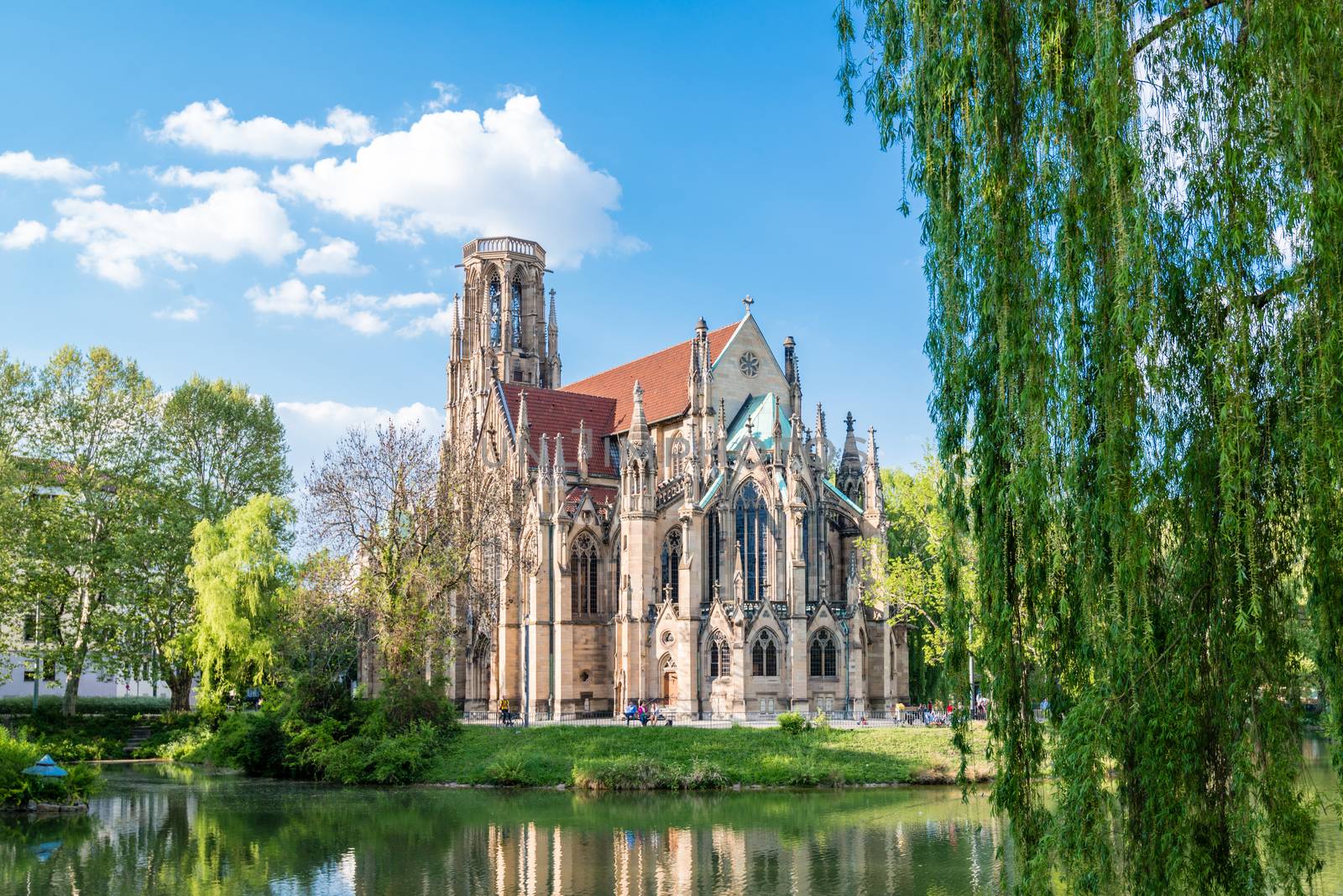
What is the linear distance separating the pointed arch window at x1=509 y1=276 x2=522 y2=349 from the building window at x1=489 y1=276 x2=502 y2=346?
0.77m

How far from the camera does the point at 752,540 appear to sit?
5078 centimetres

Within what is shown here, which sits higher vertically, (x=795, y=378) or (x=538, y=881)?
(x=795, y=378)

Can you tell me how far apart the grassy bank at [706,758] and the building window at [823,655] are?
28.2 ft

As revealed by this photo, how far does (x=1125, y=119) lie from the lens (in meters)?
11.1

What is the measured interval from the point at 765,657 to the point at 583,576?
9835 millimetres

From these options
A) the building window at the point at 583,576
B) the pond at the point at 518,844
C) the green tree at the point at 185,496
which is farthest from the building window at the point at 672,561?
the green tree at the point at 185,496

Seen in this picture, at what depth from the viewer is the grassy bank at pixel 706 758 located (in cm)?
3669

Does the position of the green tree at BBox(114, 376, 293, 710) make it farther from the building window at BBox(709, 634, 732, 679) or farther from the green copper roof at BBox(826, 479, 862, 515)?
the green copper roof at BBox(826, 479, 862, 515)

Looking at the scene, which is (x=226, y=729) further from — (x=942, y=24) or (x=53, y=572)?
(x=942, y=24)

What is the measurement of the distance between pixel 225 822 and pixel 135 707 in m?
27.9

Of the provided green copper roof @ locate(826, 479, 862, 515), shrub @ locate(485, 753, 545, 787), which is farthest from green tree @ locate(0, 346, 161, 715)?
green copper roof @ locate(826, 479, 862, 515)

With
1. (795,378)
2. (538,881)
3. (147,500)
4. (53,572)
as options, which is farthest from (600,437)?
(538,881)

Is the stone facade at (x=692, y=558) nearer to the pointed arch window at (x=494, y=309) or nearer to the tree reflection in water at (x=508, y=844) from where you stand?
the pointed arch window at (x=494, y=309)

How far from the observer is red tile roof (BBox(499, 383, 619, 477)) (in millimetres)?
59781
